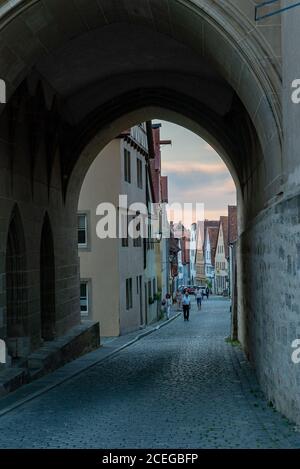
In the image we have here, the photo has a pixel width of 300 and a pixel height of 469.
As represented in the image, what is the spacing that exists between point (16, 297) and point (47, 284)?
2.54 m

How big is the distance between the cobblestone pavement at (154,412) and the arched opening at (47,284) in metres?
1.63

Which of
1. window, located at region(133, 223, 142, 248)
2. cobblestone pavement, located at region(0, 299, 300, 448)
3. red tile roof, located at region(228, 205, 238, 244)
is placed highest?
red tile roof, located at region(228, 205, 238, 244)

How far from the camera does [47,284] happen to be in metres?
16.3

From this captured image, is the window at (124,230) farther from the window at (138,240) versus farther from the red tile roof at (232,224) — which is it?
the red tile roof at (232,224)

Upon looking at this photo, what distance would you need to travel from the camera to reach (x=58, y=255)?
55.5 feet

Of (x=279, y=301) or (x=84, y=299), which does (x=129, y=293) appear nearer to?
(x=84, y=299)

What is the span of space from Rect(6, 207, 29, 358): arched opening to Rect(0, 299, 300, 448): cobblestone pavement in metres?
1.37

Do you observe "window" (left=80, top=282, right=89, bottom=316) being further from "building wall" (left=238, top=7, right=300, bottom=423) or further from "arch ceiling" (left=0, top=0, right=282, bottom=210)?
"building wall" (left=238, top=7, right=300, bottom=423)

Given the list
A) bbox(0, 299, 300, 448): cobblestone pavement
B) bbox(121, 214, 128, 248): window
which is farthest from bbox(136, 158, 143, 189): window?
bbox(0, 299, 300, 448): cobblestone pavement

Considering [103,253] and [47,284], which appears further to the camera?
[103,253]

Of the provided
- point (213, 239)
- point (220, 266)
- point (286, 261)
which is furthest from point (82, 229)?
point (213, 239)

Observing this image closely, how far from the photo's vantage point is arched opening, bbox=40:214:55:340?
1622 cm

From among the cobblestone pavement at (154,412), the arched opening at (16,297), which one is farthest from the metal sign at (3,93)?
the cobblestone pavement at (154,412)
